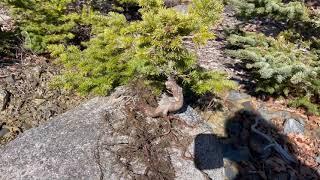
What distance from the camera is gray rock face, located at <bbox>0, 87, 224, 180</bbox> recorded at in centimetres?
417

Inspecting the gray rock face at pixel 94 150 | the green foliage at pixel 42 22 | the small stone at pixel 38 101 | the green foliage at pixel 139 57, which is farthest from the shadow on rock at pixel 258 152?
the green foliage at pixel 42 22

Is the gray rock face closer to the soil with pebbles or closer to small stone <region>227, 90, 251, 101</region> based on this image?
the soil with pebbles

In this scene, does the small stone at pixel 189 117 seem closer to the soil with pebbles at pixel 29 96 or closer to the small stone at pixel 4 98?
the soil with pebbles at pixel 29 96

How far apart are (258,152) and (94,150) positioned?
271 centimetres

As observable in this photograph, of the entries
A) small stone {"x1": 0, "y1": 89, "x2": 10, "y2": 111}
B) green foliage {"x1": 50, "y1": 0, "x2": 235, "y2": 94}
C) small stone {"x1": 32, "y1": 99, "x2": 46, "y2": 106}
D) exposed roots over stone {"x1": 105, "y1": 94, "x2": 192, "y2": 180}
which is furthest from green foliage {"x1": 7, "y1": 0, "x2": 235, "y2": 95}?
small stone {"x1": 0, "y1": 89, "x2": 10, "y2": 111}

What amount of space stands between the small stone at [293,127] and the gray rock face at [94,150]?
1.95 metres

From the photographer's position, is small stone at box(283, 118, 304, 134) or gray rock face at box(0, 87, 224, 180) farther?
small stone at box(283, 118, 304, 134)

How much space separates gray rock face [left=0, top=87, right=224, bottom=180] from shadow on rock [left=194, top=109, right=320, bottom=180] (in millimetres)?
980

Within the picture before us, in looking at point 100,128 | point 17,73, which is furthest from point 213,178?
point 17,73

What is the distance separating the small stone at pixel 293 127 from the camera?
648 cm

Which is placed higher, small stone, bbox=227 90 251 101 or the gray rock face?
the gray rock face

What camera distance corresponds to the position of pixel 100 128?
468cm

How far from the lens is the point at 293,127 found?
6.51 meters

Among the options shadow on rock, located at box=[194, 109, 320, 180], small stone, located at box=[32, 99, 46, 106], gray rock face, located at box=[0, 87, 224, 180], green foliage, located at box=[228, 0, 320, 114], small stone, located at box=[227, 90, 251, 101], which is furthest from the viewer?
small stone, located at box=[227, 90, 251, 101]
